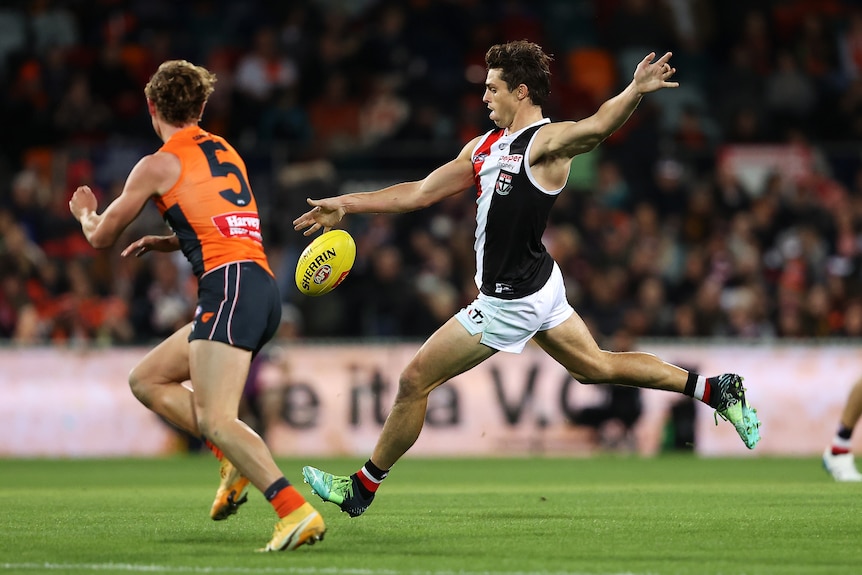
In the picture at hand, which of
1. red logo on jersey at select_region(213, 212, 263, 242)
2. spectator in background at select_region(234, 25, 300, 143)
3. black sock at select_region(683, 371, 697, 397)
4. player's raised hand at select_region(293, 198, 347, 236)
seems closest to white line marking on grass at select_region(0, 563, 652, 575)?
red logo on jersey at select_region(213, 212, 263, 242)

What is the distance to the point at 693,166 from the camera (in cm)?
1950

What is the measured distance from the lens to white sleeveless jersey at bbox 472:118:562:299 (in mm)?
8586

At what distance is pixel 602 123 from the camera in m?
8.09

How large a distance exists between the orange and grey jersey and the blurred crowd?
9839 mm

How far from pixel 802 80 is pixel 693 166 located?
2.89 meters

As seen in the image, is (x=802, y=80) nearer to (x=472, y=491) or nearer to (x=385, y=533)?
(x=472, y=491)

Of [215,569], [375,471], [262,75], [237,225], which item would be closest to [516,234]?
[375,471]

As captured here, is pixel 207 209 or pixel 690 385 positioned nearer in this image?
pixel 207 209

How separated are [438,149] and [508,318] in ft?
34.8

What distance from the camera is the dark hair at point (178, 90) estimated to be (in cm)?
757

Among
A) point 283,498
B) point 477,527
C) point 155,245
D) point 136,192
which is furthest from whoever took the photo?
point 477,527

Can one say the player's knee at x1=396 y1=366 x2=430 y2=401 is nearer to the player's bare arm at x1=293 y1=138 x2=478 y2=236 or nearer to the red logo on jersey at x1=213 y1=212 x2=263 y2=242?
the player's bare arm at x1=293 y1=138 x2=478 y2=236

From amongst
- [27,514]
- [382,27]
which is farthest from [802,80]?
[27,514]

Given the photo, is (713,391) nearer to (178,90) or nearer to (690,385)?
(690,385)
